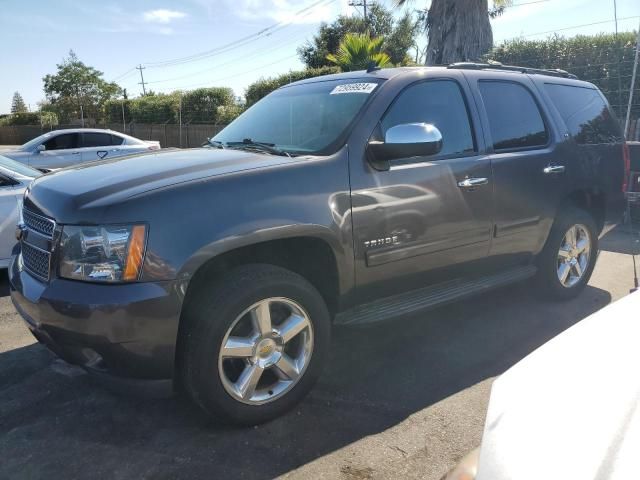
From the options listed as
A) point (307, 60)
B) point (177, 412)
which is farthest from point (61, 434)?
point (307, 60)

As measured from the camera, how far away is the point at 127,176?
278 cm

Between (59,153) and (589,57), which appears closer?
(589,57)

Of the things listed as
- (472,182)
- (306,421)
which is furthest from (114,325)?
(472,182)

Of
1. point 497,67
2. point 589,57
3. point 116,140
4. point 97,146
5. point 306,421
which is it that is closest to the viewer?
point 306,421

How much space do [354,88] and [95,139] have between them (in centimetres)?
1016

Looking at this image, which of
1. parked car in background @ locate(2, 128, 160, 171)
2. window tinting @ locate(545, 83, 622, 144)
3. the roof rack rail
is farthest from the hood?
parked car in background @ locate(2, 128, 160, 171)

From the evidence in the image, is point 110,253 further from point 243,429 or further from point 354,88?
point 354,88

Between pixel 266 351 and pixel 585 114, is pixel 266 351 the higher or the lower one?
the lower one

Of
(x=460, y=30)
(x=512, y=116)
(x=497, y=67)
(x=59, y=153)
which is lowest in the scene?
(x=512, y=116)

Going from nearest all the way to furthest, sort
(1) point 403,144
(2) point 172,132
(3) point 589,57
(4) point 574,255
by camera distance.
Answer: (1) point 403,144
(4) point 574,255
(3) point 589,57
(2) point 172,132

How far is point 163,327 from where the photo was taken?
2.46 metres

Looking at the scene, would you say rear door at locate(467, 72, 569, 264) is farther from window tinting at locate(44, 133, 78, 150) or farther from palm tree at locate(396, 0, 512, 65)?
window tinting at locate(44, 133, 78, 150)

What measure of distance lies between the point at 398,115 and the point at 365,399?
1794mm

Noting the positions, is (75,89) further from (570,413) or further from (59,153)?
(570,413)
